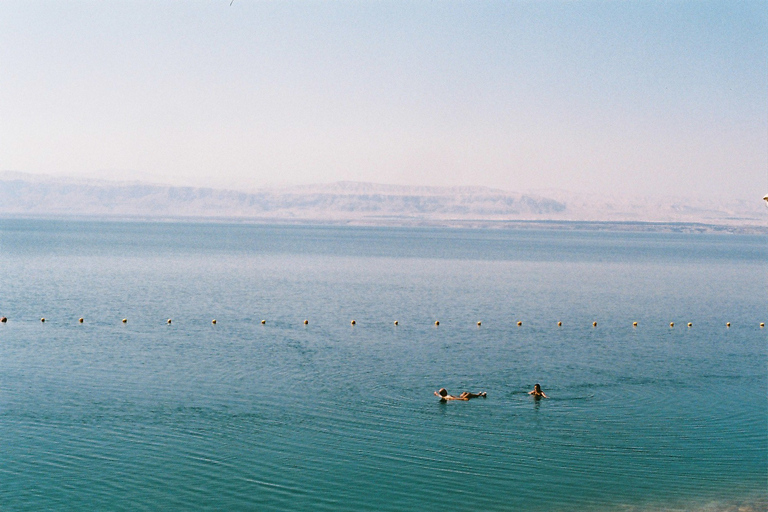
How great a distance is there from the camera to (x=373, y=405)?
3897 centimetres

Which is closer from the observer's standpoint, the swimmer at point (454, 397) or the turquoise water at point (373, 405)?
the turquoise water at point (373, 405)

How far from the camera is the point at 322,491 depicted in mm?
28375

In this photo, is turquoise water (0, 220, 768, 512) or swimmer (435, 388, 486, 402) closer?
turquoise water (0, 220, 768, 512)

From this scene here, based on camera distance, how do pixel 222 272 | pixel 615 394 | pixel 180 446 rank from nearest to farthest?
pixel 180 446, pixel 615 394, pixel 222 272

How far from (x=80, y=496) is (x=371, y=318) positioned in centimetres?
4324

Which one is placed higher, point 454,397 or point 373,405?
point 454,397

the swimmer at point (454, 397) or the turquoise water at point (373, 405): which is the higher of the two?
the swimmer at point (454, 397)

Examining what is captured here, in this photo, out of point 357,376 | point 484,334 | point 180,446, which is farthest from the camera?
point 484,334

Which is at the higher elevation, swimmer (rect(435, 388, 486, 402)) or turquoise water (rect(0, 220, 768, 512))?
swimmer (rect(435, 388, 486, 402))

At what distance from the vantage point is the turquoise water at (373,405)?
28750 millimetres

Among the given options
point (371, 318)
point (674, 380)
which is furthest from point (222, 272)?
point (674, 380)

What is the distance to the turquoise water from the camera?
2875cm

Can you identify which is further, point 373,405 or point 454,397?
point 454,397

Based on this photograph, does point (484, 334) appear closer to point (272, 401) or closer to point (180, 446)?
point (272, 401)
